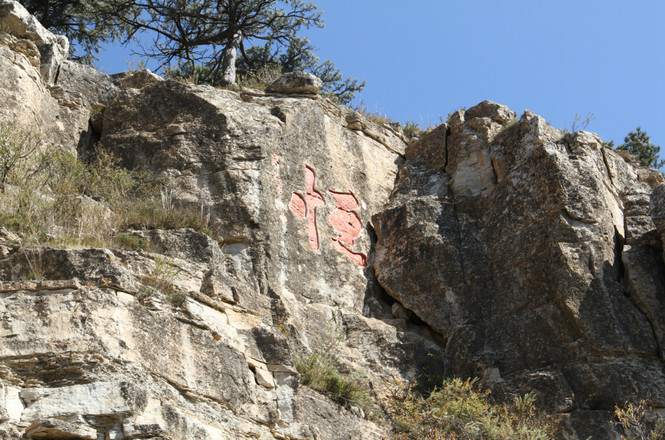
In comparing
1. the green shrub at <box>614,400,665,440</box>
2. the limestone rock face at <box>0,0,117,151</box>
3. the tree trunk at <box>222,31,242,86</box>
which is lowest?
the green shrub at <box>614,400,665,440</box>

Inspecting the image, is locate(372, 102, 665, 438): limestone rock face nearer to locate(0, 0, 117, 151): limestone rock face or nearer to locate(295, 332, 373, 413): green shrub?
locate(295, 332, 373, 413): green shrub

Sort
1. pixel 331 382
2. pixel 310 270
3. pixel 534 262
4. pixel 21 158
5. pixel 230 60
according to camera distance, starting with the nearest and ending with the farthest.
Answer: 1. pixel 331 382
2. pixel 21 158
3. pixel 534 262
4. pixel 310 270
5. pixel 230 60

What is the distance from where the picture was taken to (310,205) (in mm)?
11359

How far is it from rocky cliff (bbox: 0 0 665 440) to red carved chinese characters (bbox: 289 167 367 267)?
Answer: 0.04 metres

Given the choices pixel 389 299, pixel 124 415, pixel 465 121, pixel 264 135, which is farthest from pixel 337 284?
pixel 124 415

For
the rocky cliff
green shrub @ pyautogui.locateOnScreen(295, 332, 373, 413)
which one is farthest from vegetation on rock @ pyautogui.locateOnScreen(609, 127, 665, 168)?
green shrub @ pyautogui.locateOnScreen(295, 332, 373, 413)

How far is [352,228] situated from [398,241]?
723 millimetres

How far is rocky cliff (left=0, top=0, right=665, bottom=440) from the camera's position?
6812 millimetres

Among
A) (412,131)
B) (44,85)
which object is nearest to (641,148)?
(412,131)

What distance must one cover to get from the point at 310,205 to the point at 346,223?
2.31 feet

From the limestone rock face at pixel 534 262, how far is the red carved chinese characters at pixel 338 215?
15.3 inches

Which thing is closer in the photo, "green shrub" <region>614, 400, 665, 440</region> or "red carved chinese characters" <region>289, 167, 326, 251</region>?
"green shrub" <region>614, 400, 665, 440</region>

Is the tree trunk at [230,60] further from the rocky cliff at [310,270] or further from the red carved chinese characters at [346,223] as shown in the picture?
the red carved chinese characters at [346,223]

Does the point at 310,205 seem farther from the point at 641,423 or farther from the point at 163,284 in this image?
the point at 641,423
